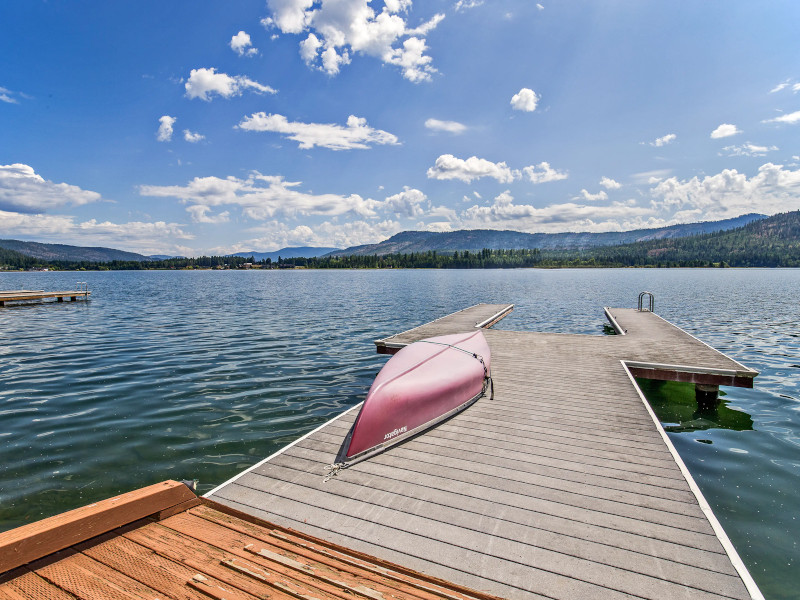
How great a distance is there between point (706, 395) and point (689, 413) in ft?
2.35

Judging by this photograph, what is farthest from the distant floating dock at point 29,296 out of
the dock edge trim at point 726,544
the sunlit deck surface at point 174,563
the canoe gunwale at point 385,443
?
the dock edge trim at point 726,544

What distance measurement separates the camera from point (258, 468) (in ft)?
18.1

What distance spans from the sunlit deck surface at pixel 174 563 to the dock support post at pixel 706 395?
10.5 meters

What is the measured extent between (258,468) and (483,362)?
5.25 meters

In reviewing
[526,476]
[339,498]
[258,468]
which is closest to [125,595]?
[339,498]

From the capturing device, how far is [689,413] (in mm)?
10695

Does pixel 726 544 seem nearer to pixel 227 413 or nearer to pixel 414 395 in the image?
pixel 414 395

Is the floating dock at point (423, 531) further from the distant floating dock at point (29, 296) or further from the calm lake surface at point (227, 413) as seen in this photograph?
the distant floating dock at point (29, 296)

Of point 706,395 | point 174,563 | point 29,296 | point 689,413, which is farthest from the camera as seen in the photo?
point 29,296

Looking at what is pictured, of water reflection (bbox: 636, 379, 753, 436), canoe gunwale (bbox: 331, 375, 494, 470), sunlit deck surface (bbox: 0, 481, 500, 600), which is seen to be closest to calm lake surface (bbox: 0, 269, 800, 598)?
water reflection (bbox: 636, 379, 753, 436)

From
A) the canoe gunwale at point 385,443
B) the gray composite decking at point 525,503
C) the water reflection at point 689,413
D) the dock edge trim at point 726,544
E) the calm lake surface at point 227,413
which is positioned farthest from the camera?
the water reflection at point 689,413

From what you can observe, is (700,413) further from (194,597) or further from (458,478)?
(194,597)

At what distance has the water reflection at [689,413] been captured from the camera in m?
9.73

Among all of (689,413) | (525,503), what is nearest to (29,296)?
(525,503)
